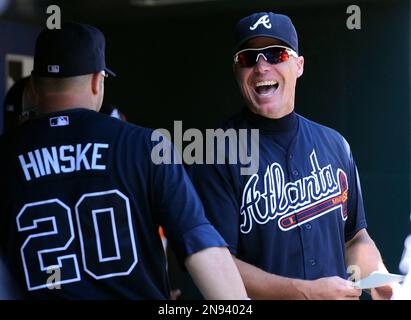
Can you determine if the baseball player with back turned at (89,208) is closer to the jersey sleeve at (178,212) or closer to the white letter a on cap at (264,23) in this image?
the jersey sleeve at (178,212)

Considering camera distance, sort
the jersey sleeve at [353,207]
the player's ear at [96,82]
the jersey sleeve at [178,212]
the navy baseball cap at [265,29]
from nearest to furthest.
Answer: the jersey sleeve at [178,212]
the player's ear at [96,82]
the navy baseball cap at [265,29]
the jersey sleeve at [353,207]

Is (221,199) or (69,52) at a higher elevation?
(69,52)

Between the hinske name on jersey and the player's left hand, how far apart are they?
40.4 inches

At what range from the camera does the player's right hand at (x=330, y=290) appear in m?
2.38

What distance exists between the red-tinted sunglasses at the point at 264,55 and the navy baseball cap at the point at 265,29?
0.02m

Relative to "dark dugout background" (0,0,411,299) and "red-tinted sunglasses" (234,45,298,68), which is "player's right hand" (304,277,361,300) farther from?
"dark dugout background" (0,0,411,299)

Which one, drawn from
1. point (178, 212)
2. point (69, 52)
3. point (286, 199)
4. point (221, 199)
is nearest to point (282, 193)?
point (286, 199)

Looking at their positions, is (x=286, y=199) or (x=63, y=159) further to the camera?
(x=286, y=199)

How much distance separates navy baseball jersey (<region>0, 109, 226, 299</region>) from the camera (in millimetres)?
2010

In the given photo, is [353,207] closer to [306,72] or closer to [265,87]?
[265,87]

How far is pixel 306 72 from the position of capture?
437 cm

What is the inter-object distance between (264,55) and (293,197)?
0.44 metres

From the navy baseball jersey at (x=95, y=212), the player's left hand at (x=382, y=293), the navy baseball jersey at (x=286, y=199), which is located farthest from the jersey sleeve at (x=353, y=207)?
Result: the navy baseball jersey at (x=95, y=212)

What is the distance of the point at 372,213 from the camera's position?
4.32 meters
